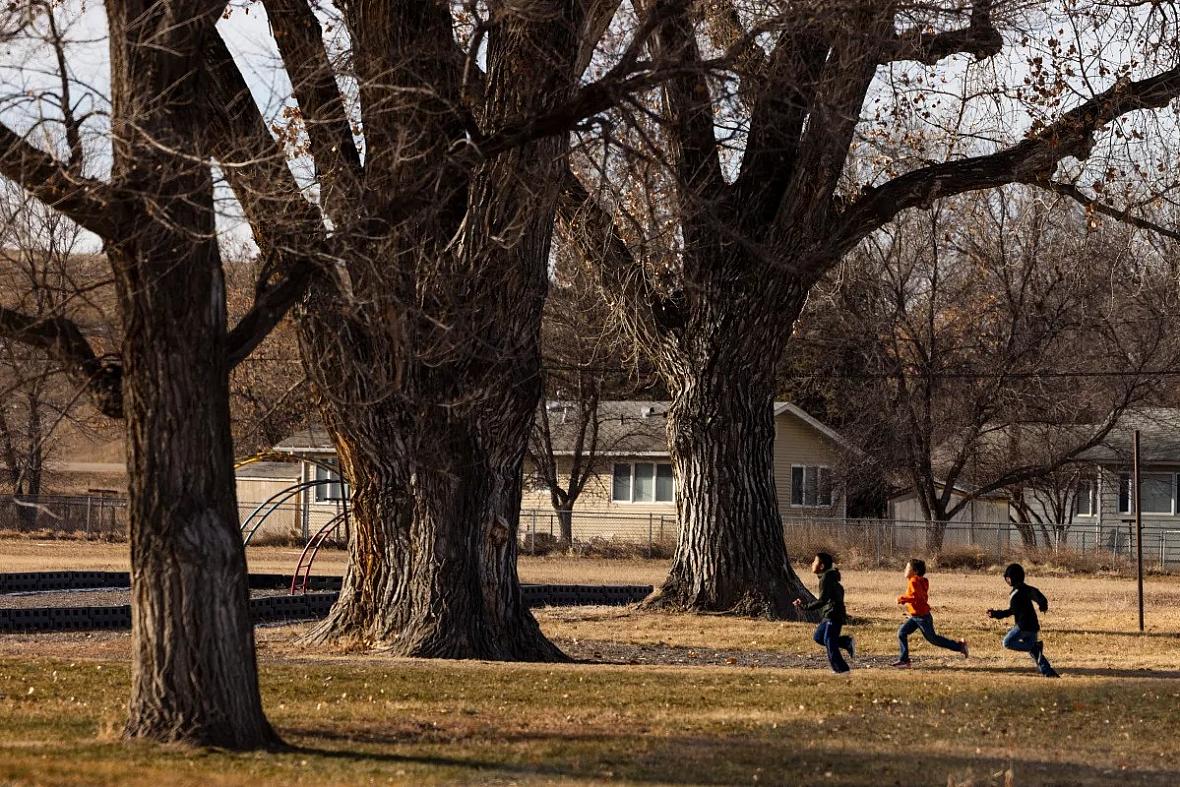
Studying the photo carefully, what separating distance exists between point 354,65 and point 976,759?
702 centimetres

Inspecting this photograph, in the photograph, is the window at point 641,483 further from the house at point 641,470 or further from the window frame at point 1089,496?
the window frame at point 1089,496

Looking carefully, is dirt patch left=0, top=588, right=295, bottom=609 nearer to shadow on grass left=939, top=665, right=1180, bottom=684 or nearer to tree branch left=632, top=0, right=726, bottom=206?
tree branch left=632, top=0, right=726, bottom=206

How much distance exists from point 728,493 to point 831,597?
714 centimetres

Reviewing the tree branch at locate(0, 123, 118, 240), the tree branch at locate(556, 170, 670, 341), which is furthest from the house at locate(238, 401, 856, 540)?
the tree branch at locate(0, 123, 118, 240)

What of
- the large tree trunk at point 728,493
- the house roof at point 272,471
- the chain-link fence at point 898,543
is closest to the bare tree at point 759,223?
the large tree trunk at point 728,493

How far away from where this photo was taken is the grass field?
9352 millimetres

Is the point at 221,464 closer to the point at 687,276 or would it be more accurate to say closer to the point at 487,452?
the point at 487,452

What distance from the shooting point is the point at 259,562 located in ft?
125

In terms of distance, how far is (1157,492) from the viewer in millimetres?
52125

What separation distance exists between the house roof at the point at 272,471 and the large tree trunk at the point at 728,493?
128 ft

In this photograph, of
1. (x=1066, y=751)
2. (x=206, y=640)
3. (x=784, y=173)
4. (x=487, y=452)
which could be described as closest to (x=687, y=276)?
(x=784, y=173)

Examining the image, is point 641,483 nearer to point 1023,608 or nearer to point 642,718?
point 1023,608

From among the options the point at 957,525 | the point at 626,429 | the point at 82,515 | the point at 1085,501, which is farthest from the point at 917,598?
the point at 1085,501

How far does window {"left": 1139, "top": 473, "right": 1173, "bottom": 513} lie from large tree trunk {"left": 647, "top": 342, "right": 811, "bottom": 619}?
3337cm
